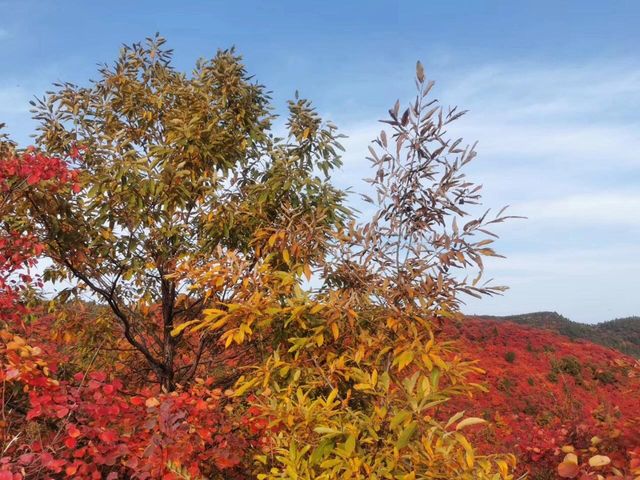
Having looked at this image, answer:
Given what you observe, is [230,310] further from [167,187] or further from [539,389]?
[539,389]

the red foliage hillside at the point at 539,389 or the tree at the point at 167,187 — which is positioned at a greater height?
the tree at the point at 167,187

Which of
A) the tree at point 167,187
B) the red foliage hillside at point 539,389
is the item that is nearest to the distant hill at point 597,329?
the red foliage hillside at point 539,389

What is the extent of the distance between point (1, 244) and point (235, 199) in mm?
2102

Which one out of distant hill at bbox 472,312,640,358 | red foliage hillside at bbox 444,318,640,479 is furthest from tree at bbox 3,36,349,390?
distant hill at bbox 472,312,640,358

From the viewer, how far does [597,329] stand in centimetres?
3788

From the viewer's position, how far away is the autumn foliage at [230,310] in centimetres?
291

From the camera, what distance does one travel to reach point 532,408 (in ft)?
48.0

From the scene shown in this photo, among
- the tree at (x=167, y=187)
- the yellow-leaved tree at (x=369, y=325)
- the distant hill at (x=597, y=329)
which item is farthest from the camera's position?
the distant hill at (x=597, y=329)

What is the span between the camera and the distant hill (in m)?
31.3

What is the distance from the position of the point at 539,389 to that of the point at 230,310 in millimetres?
15452

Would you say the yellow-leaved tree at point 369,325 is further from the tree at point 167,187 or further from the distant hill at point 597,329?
the distant hill at point 597,329

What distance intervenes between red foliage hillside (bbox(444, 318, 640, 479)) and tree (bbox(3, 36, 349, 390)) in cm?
405

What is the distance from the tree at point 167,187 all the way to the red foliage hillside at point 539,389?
4046 mm

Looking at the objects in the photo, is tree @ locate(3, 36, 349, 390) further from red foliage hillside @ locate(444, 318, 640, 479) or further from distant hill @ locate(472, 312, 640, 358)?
distant hill @ locate(472, 312, 640, 358)
